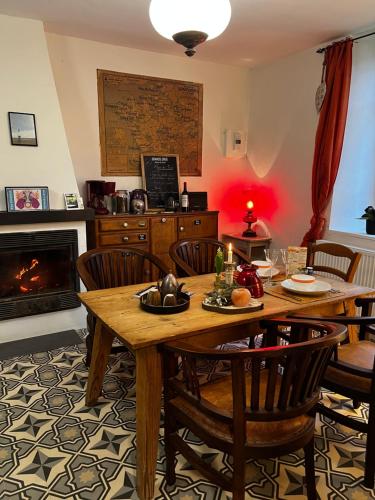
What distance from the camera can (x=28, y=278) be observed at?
3174 mm

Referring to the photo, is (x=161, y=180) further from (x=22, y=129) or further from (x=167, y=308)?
(x=167, y=308)

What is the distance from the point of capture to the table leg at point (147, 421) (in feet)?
4.91

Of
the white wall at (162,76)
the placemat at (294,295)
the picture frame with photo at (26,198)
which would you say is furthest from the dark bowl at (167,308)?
the white wall at (162,76)

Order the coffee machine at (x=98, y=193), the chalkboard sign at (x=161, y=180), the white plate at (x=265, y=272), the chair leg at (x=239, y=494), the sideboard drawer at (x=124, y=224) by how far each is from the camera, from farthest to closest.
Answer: the chalkboard sign at (x=161, y=180) → the coffee machine at (x=98, y=193) → the sideboard drawer at (x=124, y=224) → the white plate at (x=265, y=272) → the chair leg at (x=239, y=494)

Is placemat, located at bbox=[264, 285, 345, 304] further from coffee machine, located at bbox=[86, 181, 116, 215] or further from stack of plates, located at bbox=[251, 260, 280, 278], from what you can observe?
coffee machine, located at bbox=[86, 181, 116, 215]

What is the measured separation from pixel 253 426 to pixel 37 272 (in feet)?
7.99

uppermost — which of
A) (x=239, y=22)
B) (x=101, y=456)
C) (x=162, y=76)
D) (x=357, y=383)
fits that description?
(x=239, y=22)

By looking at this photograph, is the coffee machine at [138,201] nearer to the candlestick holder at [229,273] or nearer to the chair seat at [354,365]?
the candlestick holder at [229,273]

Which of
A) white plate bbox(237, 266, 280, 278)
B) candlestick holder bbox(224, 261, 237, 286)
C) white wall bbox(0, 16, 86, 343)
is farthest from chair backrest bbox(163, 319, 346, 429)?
white wall bbox(0, 16, 86, 343)

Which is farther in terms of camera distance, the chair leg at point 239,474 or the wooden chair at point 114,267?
the wooden chair at point 114,267

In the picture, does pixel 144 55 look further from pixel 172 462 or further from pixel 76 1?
pixel 172 462

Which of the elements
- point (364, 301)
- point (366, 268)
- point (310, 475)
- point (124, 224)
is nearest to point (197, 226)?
point (124, 224)

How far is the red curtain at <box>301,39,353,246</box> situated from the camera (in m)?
3.29

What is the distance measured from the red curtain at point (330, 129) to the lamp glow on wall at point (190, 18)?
6.92ft
